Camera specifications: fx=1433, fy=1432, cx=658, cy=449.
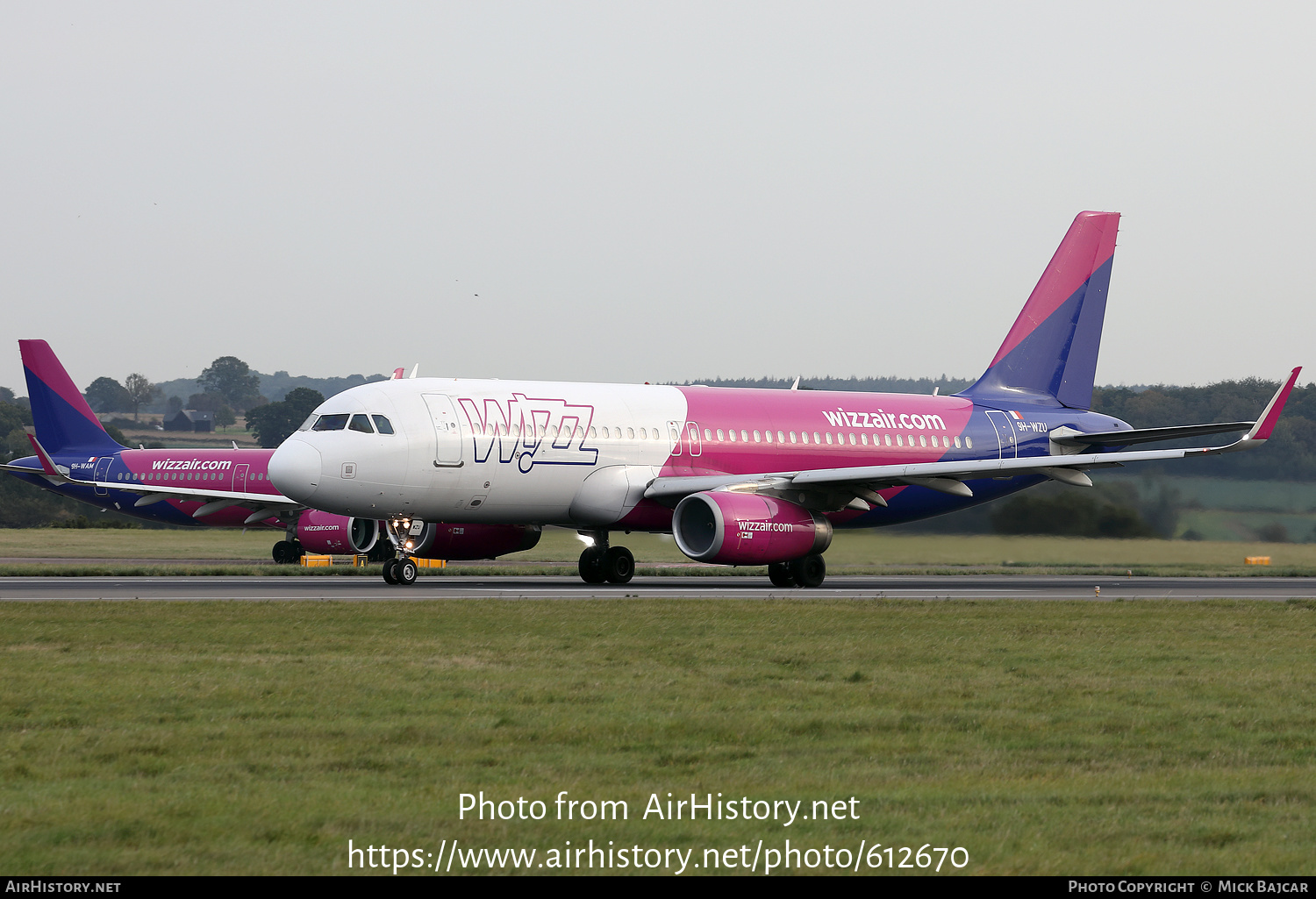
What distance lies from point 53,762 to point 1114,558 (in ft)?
97.9

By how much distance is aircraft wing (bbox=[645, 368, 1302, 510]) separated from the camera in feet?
93.0

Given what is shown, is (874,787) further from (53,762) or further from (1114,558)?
(1114,558)

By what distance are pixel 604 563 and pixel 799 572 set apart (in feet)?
13.9

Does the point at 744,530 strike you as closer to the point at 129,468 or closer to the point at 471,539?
the point at 471,539

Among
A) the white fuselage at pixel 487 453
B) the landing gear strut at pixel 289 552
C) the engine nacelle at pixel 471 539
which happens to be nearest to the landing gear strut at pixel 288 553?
the landing gear strut at pixel 289 552

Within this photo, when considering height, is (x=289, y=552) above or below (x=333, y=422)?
below

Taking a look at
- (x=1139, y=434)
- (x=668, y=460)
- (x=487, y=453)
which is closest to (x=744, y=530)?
(x=668, y=460)

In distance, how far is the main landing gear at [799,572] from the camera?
29539 mm

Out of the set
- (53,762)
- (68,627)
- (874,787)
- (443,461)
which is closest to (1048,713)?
(874,787)

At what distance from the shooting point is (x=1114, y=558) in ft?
115

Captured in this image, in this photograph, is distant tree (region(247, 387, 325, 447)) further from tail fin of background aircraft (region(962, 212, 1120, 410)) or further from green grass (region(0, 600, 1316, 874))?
green grass (region(0, 600, 1316, 874))

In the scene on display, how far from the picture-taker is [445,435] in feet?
88.9

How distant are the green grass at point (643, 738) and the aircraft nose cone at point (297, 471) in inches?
291

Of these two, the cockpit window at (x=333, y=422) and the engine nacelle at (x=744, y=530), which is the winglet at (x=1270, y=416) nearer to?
the engine nacelle at (x=744, y=530)
